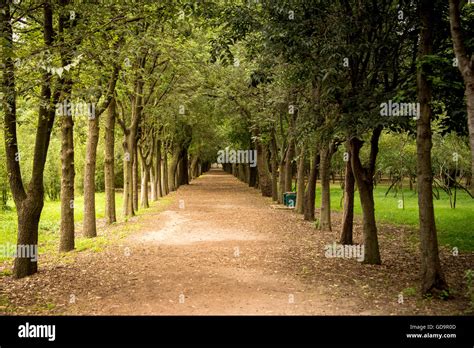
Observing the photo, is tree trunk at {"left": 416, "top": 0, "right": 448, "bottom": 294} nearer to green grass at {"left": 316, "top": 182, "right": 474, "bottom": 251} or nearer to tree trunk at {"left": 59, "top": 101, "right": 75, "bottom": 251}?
green grass at {"left": 316, "top": 182, "right": 474, "bottom": 251}

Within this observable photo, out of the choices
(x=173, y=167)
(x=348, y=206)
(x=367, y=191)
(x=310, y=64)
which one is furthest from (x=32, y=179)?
(x=173, y=167)

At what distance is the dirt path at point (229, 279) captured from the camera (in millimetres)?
7797

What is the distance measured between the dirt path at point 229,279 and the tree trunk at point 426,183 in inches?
18.0

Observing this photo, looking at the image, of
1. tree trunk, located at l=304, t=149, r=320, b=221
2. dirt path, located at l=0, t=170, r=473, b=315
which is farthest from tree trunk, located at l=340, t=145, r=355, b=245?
tree trunk, located at l=304, t=149, r=320, b=221

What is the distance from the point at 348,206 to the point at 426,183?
5.27 m

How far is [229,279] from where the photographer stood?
973cm

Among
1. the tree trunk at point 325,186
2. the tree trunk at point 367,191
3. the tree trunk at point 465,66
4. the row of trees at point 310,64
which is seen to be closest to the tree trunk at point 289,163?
the tree trunk at point 325,186

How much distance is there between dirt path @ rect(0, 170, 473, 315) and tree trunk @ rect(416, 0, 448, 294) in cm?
46

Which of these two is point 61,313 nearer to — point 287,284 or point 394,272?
point 287,284

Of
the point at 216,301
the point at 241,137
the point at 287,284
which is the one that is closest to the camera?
the point at 216,301

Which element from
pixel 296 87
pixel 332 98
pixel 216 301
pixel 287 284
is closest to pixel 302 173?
pixel 296 87

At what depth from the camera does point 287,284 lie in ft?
30.7

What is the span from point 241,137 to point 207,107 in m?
6.83

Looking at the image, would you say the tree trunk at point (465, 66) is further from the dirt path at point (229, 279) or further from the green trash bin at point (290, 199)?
the green trash bin at point (290, 199)
